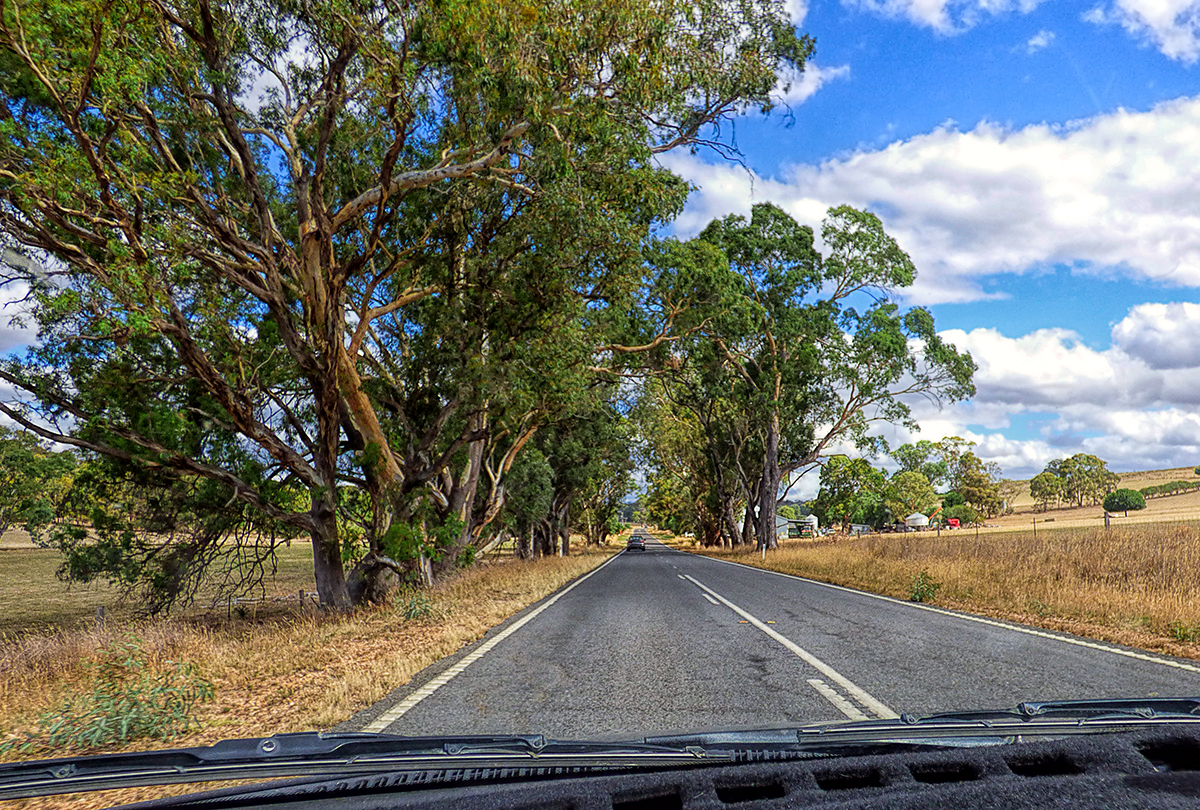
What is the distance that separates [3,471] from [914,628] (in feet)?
134

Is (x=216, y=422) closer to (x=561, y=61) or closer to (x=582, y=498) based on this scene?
(x=561, y=61)

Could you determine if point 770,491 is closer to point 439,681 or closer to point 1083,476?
point 439,681

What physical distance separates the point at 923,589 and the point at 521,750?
12.1m

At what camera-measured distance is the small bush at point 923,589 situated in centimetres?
1267

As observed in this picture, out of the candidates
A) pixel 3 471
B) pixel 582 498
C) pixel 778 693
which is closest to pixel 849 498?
pixel 582 498

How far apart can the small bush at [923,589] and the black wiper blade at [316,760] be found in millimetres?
Result: 11629

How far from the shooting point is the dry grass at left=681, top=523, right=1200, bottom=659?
8430 mm

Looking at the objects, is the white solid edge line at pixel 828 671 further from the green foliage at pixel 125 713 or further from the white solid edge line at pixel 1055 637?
the green foliage at pixel 125 713

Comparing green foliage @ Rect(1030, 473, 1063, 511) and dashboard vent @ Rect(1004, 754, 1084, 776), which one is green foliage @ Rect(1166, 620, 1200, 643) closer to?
dashboard vent @ Rect(1004, 754, 1084, 776)

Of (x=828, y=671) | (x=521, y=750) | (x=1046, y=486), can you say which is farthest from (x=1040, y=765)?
(x=1046, y=486)

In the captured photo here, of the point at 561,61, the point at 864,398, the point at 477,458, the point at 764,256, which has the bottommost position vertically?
the point at 477,458

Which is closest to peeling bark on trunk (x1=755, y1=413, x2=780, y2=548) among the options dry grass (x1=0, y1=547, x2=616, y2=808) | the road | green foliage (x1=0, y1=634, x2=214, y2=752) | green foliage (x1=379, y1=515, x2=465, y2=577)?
green foliage (x1=379, y1=515, x2=465, y2=577)

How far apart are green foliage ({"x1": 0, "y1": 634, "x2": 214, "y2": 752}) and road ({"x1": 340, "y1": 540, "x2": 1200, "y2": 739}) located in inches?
55.7

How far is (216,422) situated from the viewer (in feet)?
41.7
